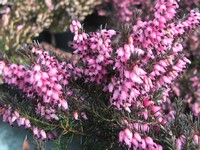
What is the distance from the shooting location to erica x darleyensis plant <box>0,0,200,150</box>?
1.98 meters

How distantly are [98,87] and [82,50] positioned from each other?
246mm

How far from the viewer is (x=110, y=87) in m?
2.09

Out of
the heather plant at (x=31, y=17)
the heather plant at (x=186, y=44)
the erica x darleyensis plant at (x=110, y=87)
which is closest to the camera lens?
the erica x darleyensis plant at (x=110, y=87)

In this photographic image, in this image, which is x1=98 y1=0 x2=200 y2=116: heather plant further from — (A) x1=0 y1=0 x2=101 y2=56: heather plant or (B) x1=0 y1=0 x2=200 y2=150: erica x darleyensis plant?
(B) x1=0 y1=0 x2=200 y2=150: erica x darleyensis plant

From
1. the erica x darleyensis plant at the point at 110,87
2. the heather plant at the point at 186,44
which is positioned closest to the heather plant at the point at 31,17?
the heather plant at the point at 186,44

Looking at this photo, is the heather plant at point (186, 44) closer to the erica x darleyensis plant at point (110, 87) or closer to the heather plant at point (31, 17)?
the heather plant at point (31, 17)

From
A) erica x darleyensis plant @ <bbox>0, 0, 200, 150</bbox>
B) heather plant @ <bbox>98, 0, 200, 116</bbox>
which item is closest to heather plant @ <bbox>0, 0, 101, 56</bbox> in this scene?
heather plant @ <bbox>98, 0, 200, 116</bbox>

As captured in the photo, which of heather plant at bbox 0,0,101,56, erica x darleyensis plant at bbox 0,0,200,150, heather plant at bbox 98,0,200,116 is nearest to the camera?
erica x darleyensis plant at bbox 0,0,200,150

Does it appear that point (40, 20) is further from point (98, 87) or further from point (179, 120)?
point (179, 120)

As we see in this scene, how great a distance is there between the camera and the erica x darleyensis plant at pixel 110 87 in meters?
1.98

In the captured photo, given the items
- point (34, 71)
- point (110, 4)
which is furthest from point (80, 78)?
point (110, 4)

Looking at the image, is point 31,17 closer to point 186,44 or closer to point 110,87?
point 186,44

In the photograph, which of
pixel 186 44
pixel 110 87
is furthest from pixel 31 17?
pixel 110 87

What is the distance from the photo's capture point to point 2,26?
425 centimetres
